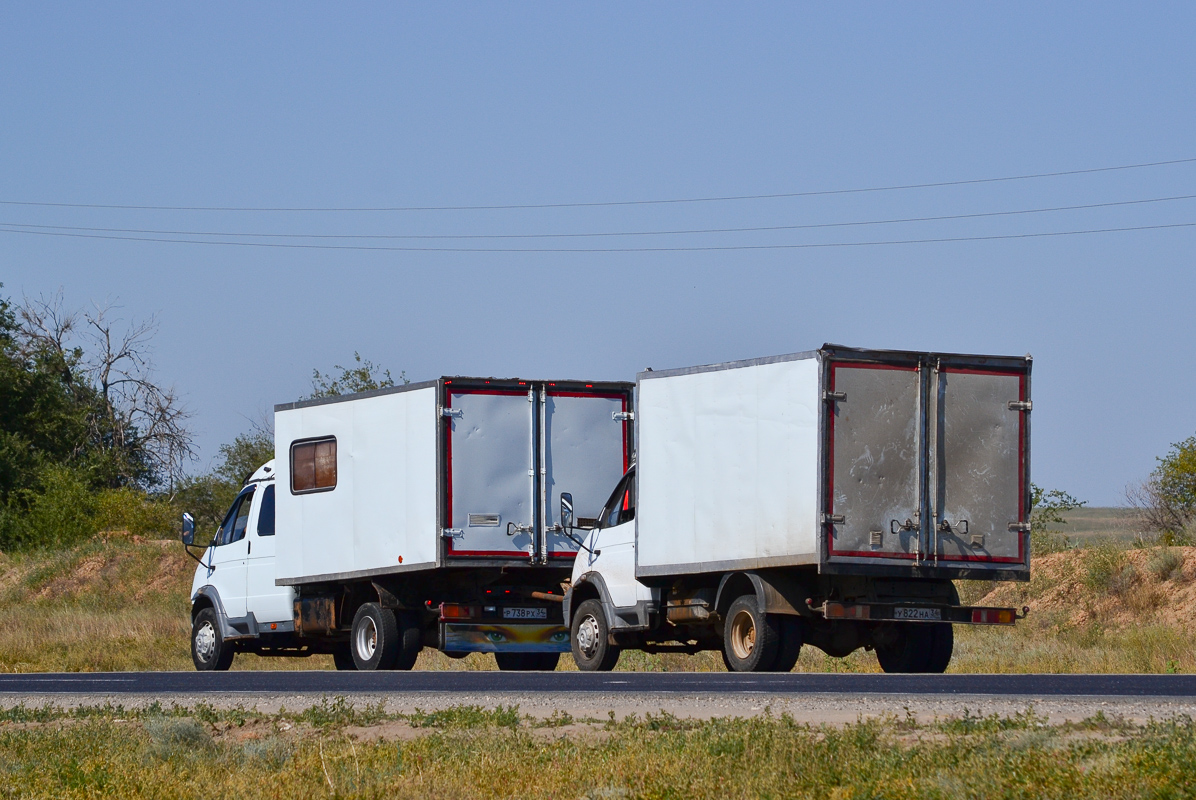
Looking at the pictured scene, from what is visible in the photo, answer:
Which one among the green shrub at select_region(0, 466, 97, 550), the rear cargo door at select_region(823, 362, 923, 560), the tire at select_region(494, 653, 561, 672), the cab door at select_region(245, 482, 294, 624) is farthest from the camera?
the green shrub at select_region(0, 466, 97, 550)

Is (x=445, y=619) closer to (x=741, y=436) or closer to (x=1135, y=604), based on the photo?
(x=741, y=436)

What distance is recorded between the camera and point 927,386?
15000 millimetres

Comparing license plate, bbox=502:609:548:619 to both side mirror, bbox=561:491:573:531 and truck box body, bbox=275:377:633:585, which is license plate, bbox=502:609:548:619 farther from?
side mirror, bbox=561:491:573:531

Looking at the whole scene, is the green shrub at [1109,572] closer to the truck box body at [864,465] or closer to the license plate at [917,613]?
the truck box body at [864,465]

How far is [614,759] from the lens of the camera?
8.29 meters

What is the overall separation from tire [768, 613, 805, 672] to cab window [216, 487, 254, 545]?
26.9 feet

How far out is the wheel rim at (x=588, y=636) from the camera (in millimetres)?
17328

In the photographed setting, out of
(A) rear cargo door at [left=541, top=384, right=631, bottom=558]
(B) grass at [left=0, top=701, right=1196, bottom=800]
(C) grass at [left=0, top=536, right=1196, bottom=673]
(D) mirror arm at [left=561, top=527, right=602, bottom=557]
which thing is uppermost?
(A) rear cargo door at [left=541, top=384, right=631, bottom=558]

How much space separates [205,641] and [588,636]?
6.19 metres

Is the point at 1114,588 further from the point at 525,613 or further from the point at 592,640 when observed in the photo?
the point at 592,640

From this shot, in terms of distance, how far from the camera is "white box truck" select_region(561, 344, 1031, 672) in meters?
14.6

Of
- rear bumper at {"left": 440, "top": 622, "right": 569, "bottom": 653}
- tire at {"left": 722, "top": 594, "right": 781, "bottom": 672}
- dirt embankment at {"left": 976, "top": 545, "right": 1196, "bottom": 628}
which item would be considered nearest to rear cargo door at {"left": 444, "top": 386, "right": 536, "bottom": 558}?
rear bumper at {"left": 440, "top": 622, "right": 569, "bottom": 653}

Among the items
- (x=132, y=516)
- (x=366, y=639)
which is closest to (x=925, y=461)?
(x=366, y=639)

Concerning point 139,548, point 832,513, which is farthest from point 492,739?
point 139,548
